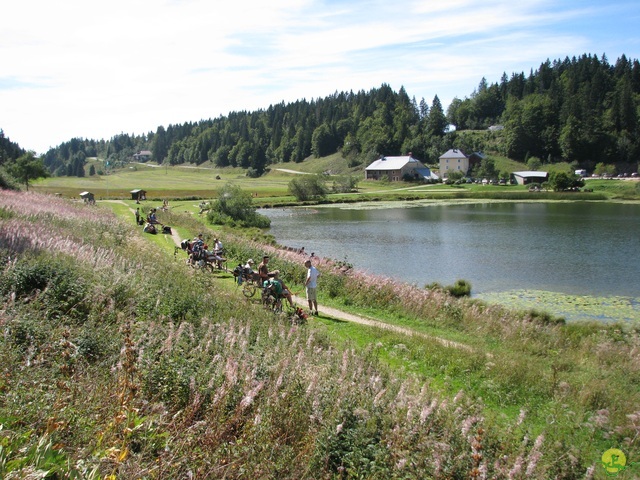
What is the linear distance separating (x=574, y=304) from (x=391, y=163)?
11955 centimetres

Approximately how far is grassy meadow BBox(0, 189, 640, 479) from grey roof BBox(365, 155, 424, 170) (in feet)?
421

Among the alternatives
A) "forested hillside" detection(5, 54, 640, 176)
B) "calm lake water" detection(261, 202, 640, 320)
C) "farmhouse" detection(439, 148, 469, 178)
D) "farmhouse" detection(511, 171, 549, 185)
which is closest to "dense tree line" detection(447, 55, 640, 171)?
"forested hillside" detection(5, 54, 640, 176)

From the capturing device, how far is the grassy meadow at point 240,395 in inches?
206

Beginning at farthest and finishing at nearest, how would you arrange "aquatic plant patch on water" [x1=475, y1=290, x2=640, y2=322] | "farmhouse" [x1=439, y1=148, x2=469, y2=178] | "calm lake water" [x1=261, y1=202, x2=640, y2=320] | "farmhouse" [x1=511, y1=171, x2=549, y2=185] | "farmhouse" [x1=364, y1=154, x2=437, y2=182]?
"farmhouse" [x1=439, y1=148, x2=469, y2=178] < "farmhouse" [x1=364, y1=154, x2=437, y2=182] < "farmhouse" [x1=511, y1=171, x2=549, y2=185] < "calm lake water" [x1=261, y1=202, x2=640, y2=320] < "aquatic plant patch on water" [x1=475, y1=290, x2=640, y2=322]

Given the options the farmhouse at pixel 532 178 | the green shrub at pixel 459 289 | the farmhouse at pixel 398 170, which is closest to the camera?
the green shrub at pixel 459 289

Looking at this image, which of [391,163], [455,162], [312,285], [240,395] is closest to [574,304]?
[312,285]

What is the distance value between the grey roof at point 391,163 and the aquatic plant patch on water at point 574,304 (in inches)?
4451

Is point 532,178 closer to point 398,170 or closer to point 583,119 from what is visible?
point 398,170

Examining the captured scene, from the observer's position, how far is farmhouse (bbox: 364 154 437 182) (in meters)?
139

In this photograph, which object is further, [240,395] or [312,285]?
[312,285]

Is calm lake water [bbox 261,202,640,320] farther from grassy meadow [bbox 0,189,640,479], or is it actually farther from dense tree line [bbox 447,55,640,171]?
dense tree line [bbox 447,55,640,171]

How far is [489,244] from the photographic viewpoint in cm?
4653

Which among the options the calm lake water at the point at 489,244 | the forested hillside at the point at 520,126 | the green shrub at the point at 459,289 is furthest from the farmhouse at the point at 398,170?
the green shrub at the point at 459,289

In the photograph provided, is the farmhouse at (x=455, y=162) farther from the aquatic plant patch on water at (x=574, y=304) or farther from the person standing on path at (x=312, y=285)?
the person standing on path at (x=312, y=285)
